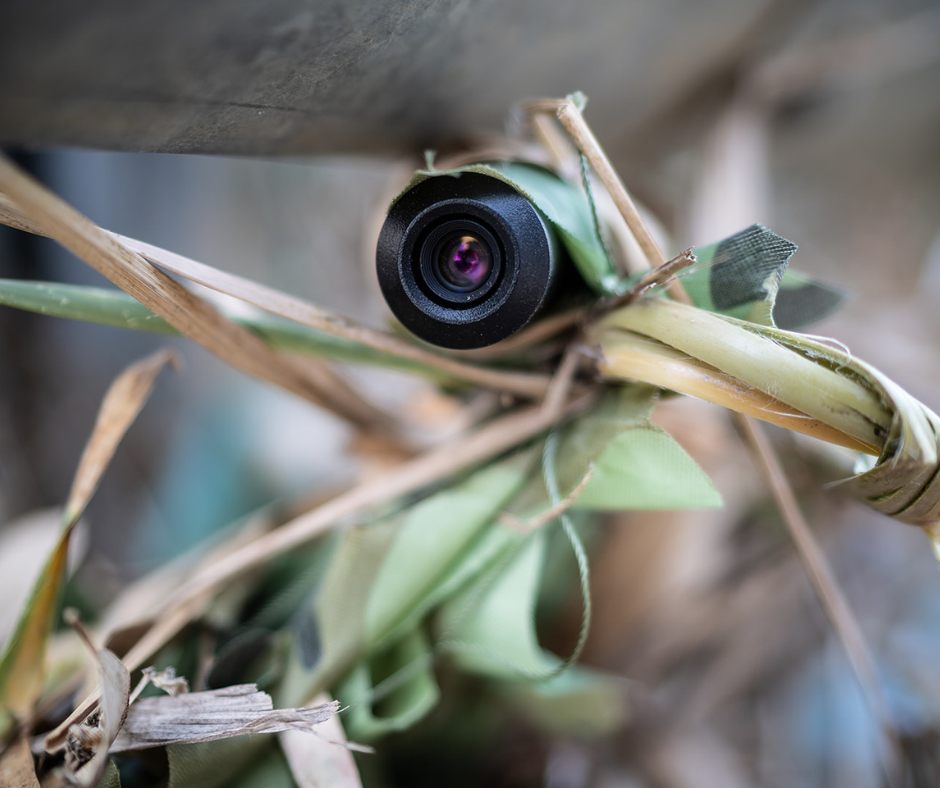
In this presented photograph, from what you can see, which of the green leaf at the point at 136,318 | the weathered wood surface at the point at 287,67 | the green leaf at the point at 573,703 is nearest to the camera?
the weathered wood surface at the point at 287,67

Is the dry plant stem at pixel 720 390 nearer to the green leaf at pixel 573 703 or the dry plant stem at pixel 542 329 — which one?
the dry plant stem at pixel 542 329

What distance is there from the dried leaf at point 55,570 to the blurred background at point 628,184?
0.38 ft

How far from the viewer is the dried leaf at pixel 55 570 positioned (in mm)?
392

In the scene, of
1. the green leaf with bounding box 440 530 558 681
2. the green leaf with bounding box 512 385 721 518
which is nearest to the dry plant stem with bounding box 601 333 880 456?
the green leaf with bounding box 512 385 721 518

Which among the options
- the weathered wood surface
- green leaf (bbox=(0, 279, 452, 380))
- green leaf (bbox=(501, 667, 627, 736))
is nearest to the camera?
the weathered wood surface

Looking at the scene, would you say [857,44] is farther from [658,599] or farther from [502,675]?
[502,675]

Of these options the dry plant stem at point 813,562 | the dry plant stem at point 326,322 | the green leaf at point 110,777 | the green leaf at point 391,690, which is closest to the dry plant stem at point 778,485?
the dry plant stem at point 813,562

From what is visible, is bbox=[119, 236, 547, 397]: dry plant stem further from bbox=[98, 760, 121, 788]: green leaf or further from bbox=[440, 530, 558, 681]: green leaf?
bbox=[98, 760, 121, 788]: green leaf

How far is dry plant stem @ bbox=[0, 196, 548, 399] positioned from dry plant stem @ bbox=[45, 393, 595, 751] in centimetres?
2

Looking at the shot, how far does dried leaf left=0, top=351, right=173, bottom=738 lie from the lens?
0.39 meters

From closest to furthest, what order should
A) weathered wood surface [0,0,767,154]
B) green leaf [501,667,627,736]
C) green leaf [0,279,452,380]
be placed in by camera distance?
weathered wood surface [0,0,767,154], green leaf [0,279,452,380], green leaf [501,667,627,736]

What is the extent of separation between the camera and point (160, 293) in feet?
1.12

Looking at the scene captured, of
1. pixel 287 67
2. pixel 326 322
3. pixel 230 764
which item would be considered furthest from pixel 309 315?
pixel 230 764

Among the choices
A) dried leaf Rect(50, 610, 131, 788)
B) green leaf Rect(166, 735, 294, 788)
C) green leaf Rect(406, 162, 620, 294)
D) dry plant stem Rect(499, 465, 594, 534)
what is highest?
green leaf Rect(406, 162, 620, 294)
